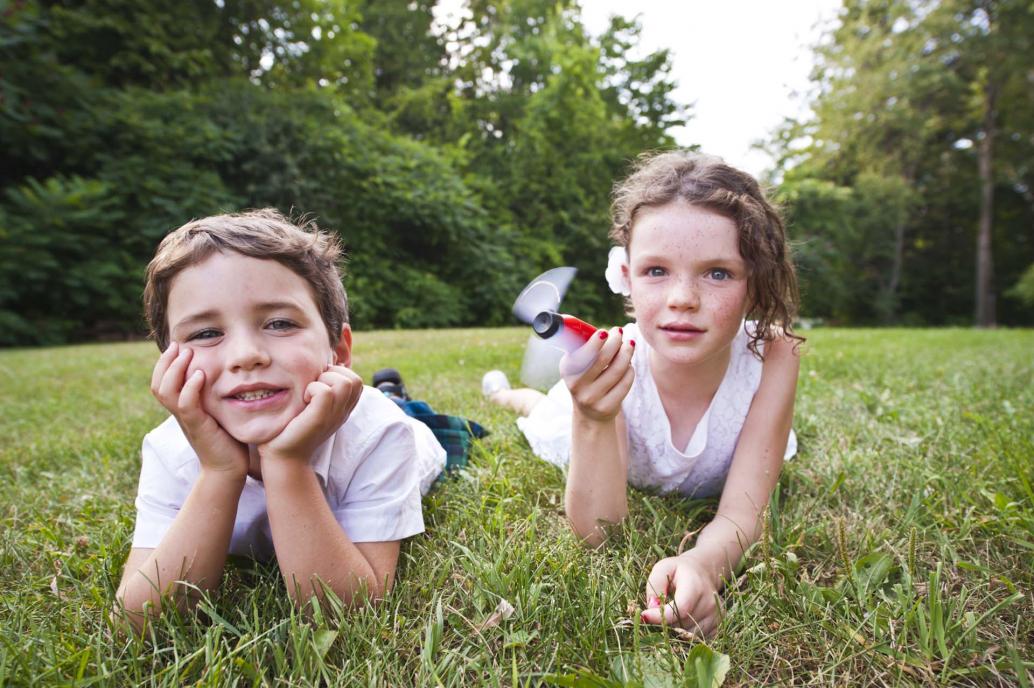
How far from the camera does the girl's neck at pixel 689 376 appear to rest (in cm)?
190

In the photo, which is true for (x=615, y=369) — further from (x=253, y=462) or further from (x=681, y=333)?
(x=253, y=462)

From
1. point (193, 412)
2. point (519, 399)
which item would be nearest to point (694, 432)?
point (193, 412)

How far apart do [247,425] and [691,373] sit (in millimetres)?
1295

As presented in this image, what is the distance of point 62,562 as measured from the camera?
1.56m

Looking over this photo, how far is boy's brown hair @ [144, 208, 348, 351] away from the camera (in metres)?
1.35

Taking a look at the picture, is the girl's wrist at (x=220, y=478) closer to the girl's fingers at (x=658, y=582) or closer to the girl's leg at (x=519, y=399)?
the girl's fingers at (x=658, y=582)

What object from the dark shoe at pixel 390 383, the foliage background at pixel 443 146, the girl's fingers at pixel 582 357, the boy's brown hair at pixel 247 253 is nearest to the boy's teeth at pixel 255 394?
the boy's brown hair at pixel 247 253

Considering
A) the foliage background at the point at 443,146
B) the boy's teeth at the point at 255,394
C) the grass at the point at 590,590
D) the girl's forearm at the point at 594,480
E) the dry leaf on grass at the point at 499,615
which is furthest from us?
the foliage background at the point at 443,146

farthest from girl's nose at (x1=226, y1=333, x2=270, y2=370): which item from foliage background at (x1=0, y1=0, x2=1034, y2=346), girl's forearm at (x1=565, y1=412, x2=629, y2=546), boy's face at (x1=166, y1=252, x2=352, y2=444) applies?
foliage background at (x1=0, y1=0, x2=1034, y2=346)

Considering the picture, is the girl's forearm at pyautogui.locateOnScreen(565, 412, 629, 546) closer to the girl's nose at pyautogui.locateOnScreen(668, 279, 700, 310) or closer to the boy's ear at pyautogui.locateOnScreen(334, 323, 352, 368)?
the girl's nose at pyautogui.locateOnScreen(668, 279, 700, 310)

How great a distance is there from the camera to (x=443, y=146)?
14.9 m

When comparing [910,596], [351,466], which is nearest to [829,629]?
[910,596]

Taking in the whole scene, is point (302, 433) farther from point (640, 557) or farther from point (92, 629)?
point (640, 557)

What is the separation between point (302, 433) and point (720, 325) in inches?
42.9
